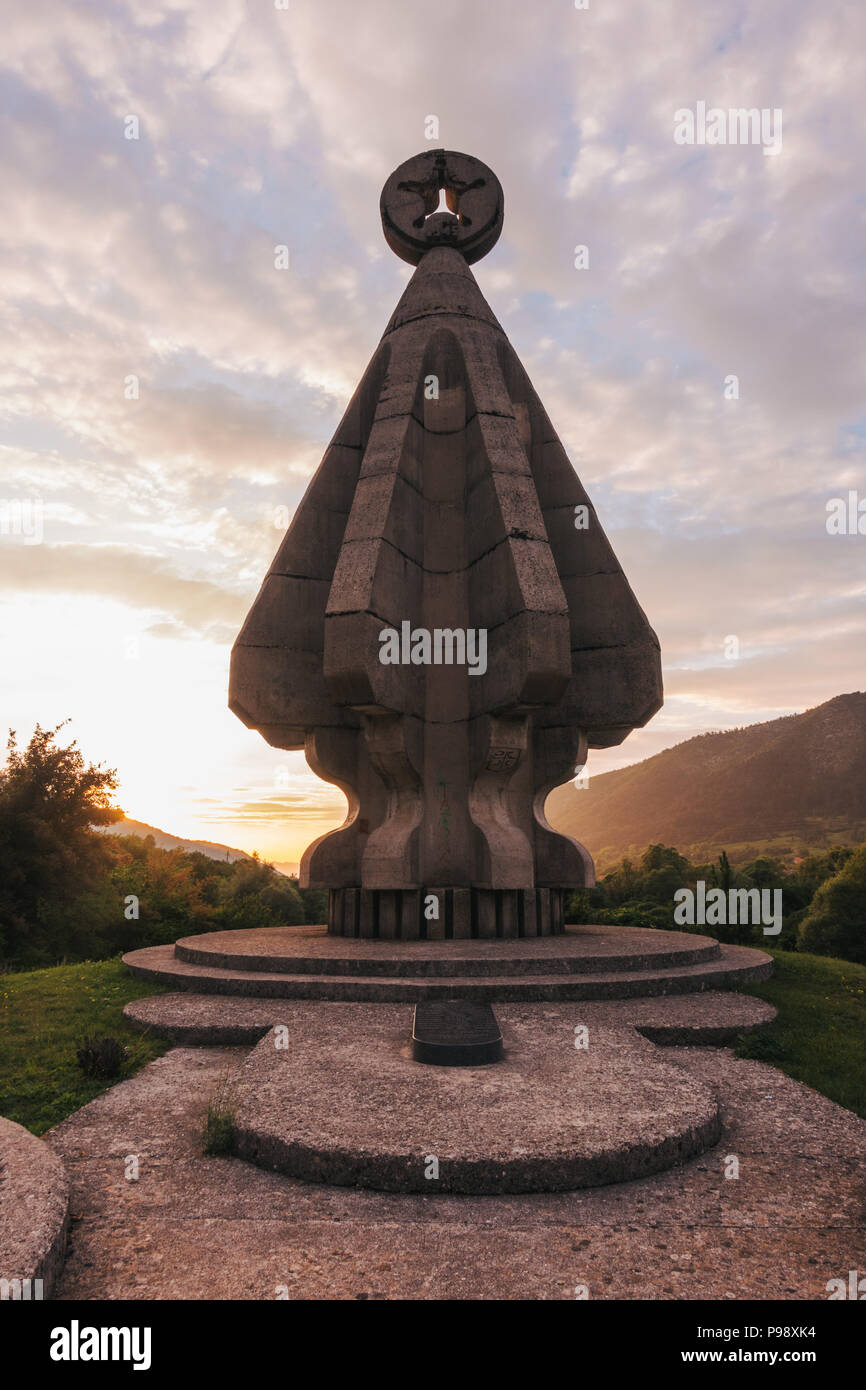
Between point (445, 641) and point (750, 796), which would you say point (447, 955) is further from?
point (750, 796)

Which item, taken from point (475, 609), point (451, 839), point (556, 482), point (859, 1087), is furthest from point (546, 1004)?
point (556, 482)

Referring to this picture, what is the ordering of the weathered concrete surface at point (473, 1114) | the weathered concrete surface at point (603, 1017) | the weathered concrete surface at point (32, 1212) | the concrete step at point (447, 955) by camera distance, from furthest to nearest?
the concrete step at point (447, 955)
the weathered concrete surface at point (603, 1017)
the weathered concrete surface at point (473, 1114)
the weathered concrete surface at point (32, 1212)

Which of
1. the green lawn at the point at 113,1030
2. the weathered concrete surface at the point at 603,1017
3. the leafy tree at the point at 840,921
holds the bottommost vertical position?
the leafy tree at the point at 840,921

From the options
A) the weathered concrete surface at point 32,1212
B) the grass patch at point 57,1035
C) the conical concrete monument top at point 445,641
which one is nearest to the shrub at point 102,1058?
the grass patch at point 57,1035

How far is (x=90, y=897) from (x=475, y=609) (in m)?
12.7

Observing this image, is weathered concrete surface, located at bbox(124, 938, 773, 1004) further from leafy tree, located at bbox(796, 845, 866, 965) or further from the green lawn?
leafy tree, located at bbox(796, 845, 866, 965)

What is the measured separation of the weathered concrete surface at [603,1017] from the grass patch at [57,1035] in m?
0.22

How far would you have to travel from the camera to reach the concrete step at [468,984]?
7430 mm

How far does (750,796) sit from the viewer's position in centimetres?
9944

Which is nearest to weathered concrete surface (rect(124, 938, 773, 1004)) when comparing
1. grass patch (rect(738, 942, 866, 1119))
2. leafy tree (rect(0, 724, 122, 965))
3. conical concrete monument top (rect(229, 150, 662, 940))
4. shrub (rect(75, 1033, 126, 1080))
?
grass patch (rect(738, 942, 866, 1119))

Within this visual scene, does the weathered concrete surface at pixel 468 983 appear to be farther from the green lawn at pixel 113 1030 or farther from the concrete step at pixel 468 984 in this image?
the green lawn at pixel 113 1030

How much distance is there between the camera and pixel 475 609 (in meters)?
11.8

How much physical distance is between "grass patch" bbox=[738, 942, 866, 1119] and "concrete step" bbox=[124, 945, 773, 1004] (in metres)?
0.61

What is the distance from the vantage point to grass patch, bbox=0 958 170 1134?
17.8 feet
